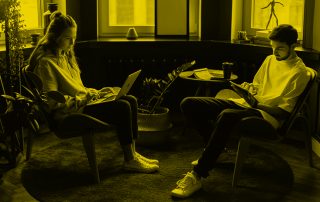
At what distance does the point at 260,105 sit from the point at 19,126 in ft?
5.07

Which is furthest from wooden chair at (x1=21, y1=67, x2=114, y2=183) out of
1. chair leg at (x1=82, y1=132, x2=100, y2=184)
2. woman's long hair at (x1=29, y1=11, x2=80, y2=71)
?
woman's long hair at (x1=29, y1=11, x2=80, y2=71)

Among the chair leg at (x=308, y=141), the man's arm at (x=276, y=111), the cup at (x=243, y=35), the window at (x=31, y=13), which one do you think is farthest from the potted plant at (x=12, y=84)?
the cup at (x=243, y=35)

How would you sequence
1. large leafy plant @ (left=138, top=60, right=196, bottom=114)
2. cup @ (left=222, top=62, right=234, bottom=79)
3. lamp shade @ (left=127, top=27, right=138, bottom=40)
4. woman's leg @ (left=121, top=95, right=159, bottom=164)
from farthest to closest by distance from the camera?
lamp shade @ (left=127, top=27, right=138, bottom=40), large leafy plant @ (left=138, top=60, right=196, bottom=114), cup @ (left=222, top=62, right=234, bottom=79), woman's leg @ (left=121, top=95, right=159, bottom=164)

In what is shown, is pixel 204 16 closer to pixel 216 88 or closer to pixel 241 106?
pixel 216 88

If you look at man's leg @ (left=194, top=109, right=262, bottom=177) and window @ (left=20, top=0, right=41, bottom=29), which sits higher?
window @ (left=20, top=0, right=41, bottom=29)

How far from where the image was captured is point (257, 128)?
2.97 metres

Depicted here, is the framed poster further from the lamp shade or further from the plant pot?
the plant pot

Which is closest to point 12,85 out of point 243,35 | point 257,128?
point 257,128

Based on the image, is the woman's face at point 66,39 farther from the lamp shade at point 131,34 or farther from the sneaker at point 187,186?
the lamp shade at point 131,34

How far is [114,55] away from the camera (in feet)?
15.6

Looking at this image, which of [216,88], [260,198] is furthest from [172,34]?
[260,198]

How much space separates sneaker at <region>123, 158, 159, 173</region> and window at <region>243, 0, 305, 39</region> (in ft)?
5.75

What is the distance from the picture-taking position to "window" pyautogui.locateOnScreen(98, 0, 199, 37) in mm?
4918

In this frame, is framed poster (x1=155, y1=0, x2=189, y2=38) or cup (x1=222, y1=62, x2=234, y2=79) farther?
framed poster (x1=155, y1=0, x2=189, y2=38)
